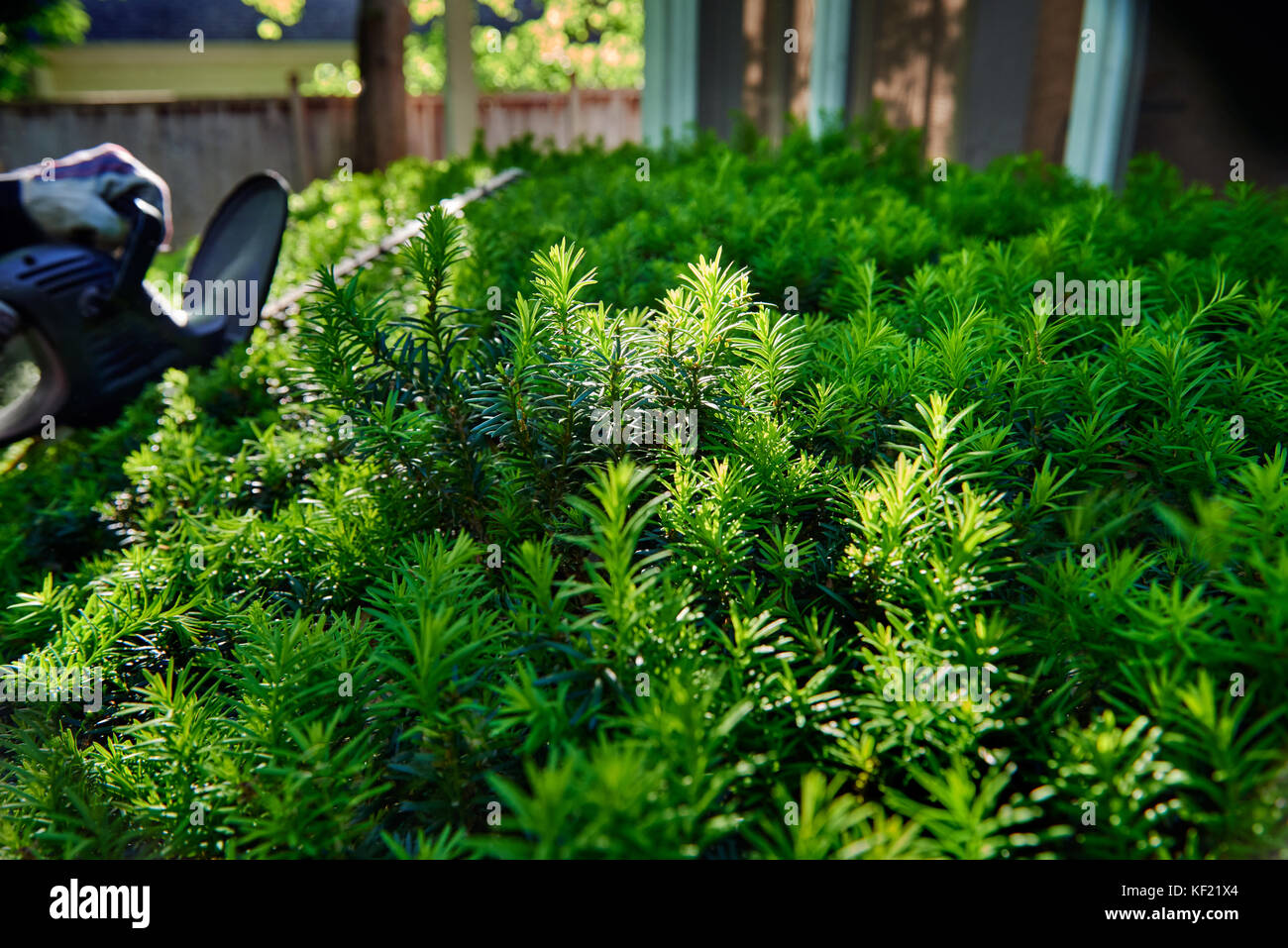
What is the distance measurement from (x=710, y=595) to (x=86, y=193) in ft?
9.96

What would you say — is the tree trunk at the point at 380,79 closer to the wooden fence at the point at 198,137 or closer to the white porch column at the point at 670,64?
the white porch column at the point at 670,64

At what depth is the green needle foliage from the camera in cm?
93

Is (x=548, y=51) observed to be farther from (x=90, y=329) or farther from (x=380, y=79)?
(x=90, y=329)

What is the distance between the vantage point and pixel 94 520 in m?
2.31

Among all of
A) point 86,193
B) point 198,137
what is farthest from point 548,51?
point 86,193

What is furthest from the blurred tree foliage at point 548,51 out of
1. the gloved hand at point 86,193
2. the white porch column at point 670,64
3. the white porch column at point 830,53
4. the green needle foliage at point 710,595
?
the green needle foliage at point 710,595

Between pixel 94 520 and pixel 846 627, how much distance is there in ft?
6.38

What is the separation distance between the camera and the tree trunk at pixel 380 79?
10.1m

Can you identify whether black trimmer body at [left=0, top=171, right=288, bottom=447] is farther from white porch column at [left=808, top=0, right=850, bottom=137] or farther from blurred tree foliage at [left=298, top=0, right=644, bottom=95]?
blurred tree foliage at [left=298, top=0, right=644, bottom=95]

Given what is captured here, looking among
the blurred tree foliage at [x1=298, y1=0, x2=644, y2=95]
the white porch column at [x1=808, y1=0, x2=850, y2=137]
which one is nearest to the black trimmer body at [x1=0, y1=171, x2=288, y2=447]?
the white porch column at [x1=808, y1=0, x2=850, y2=137]

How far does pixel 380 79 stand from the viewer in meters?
10.2

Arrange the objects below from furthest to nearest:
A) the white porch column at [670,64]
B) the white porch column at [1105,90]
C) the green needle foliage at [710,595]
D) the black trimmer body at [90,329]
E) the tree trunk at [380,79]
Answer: the tree trunk at [380,79]
the white porch column at [670,64]
the white porch column at [1105,90]
the black trimmer body at [90,329]
the green needle foliage at [710,595]

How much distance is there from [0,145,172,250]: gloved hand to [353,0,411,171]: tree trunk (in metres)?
7.43

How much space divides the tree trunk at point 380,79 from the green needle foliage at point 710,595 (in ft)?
29.9
